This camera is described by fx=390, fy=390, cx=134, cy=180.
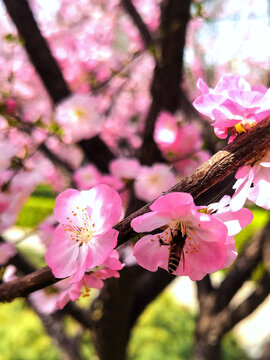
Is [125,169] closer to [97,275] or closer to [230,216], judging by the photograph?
[97,275]

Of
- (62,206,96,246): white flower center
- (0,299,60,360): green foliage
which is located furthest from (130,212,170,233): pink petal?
(0,299,60,360): green foliage

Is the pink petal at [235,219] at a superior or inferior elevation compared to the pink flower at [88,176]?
superior

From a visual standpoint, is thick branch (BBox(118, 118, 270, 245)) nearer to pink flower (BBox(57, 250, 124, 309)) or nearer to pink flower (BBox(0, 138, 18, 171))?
pink flower (BBox(57, 250, 124, 309))

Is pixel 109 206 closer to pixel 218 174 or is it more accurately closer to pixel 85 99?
pixel 218 174

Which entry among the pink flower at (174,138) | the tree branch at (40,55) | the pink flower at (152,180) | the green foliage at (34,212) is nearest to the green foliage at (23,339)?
the tree branch at (40,55)

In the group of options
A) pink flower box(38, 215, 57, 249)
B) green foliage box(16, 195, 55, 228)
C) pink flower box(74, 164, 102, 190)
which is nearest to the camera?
pink flower box(38, 215, 57, 249)

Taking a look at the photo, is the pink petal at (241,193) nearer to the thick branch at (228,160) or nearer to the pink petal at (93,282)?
the thick branch at (228,160)

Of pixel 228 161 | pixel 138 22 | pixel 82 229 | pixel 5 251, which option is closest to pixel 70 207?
pixel 82 229
